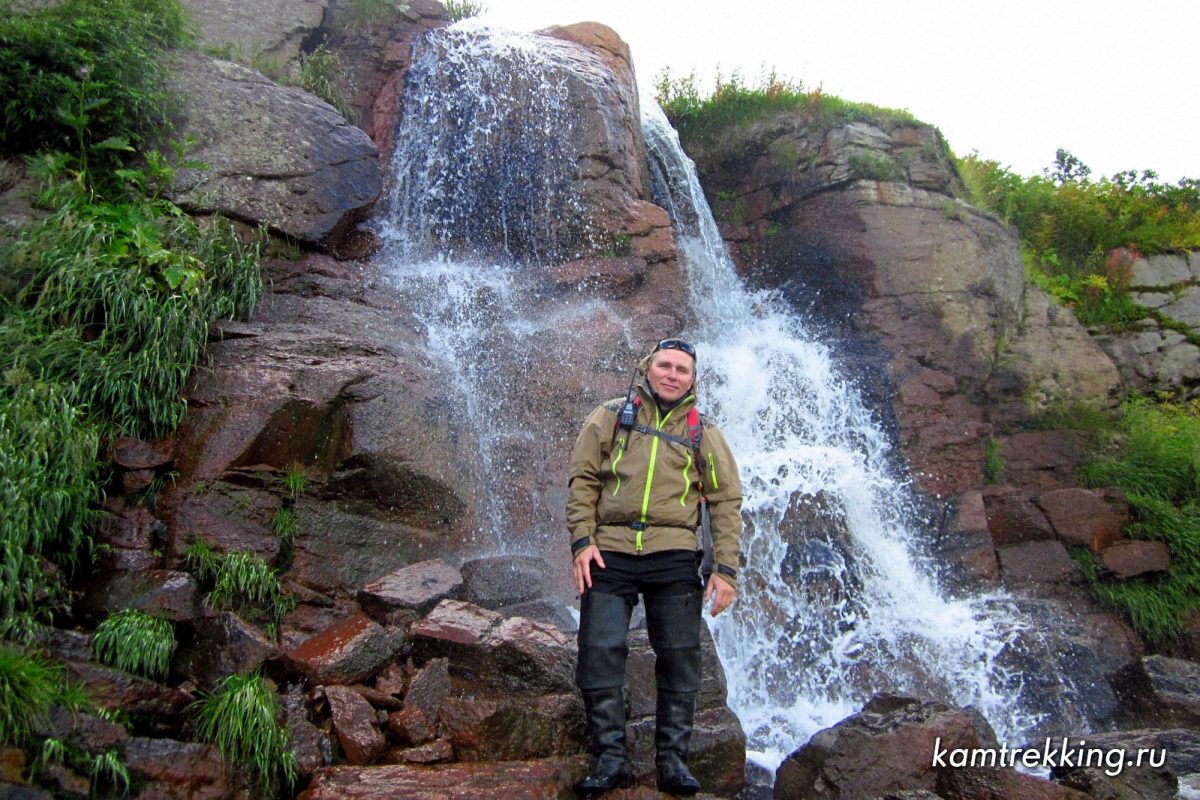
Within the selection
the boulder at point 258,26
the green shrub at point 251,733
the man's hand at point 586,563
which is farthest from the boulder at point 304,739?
the boulder at point 258,26

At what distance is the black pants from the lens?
4070 mm

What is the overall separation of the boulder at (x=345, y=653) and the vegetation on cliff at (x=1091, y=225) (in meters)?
12.5

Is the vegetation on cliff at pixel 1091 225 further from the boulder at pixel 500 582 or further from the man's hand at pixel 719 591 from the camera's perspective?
the man's hand at pixel 719 591

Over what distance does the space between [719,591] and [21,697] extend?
125 inches

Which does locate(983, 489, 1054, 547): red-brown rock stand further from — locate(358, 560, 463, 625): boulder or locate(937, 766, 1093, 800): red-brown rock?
locate(358, 560, 463, 625): boulder

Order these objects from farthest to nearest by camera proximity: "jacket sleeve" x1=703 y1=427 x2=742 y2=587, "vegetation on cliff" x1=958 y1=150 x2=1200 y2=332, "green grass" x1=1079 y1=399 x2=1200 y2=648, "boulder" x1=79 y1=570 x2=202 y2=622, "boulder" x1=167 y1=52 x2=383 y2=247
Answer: "vegetation on cliff" x1=958 y1=150 x2=1200 y2=332
"green grass" x1=1079 y1=399 x2=1200 y2=648
"boulder" x1=167 y1=52 x2=383 y2=247
"boulder" x1=79 y1=570 x2=202 y2=622
"jacket sleeve" x1=703 y1=427 x2=742 y2=587

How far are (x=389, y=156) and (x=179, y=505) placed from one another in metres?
6.40

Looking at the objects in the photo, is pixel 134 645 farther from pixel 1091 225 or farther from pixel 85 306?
pixel 1091 225

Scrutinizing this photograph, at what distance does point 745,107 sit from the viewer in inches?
581

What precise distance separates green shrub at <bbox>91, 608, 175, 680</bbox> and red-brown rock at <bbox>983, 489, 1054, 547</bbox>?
867cm

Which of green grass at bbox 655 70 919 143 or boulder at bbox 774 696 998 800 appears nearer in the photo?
boulder at bbox 774 696 998 800

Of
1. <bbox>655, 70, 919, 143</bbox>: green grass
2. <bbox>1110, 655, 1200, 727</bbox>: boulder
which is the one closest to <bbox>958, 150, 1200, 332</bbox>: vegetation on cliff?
<bbox>655, 70, 919, 143</bbox>: green grass

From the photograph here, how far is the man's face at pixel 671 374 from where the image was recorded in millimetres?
4328

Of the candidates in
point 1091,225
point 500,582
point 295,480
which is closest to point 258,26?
point 295,480
